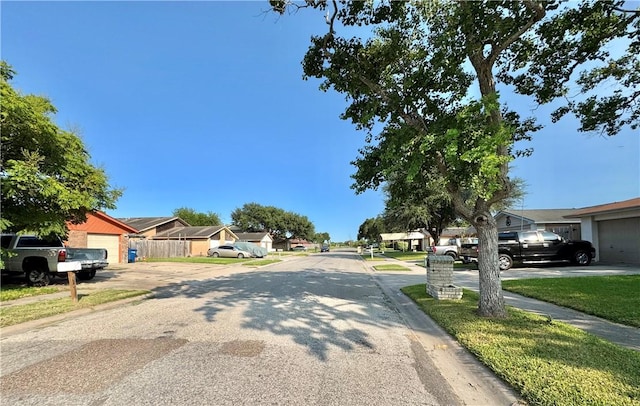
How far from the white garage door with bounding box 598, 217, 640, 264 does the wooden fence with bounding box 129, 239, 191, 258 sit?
3448 centimetres

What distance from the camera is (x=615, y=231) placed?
66.4 ft

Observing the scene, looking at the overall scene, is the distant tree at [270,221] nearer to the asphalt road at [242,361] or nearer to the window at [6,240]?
the window at [6,240]

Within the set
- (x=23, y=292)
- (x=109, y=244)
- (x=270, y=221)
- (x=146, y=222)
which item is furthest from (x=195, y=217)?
(x=23, y=292)

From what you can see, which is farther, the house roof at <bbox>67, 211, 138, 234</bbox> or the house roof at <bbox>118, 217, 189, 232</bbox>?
the house roof at <bbox>118, 217, 189, 232</bbox>

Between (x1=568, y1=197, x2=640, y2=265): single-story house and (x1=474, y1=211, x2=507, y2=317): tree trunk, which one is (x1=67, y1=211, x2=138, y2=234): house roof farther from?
(x1=568, y1=197, x2=640, y2=265): single-story house

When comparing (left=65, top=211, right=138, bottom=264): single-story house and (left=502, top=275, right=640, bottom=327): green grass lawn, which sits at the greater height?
(left=65, top=211, right=138, bottom=264): single-story house

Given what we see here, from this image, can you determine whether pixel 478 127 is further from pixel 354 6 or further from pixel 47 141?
pixel 47 141

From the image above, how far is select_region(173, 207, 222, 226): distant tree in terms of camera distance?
269ft

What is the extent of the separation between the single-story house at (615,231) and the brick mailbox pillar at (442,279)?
46.5 feet

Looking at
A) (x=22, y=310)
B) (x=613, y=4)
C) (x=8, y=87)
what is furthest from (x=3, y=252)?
(x=613, y=4)

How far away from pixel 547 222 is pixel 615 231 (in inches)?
277

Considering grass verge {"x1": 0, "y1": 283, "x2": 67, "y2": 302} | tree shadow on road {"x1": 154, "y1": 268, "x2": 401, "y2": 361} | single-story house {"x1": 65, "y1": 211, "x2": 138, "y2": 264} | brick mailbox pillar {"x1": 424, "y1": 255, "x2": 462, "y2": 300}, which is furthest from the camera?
single-story house {"x1": 65, "y1": 211, "x2": 138, "y2": 264}

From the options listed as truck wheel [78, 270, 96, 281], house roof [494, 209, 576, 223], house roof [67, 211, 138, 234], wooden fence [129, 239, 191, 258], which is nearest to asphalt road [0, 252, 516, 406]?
truck wheel [78, 270, 96, 281]

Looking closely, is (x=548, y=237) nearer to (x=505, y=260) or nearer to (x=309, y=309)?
(x=505, y=260)
